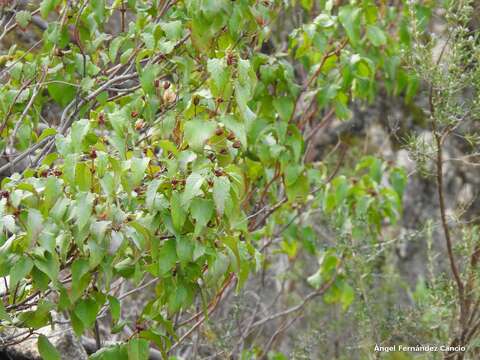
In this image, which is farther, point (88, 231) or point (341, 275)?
point (341, 275)

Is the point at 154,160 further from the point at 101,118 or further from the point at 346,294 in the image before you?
the point at 346,294

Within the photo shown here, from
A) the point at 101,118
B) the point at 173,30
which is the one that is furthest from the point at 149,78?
the point at 101,118

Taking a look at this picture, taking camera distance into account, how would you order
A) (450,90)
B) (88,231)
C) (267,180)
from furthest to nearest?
(267,180) < (450,90) < (88,231)

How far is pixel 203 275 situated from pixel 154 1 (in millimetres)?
1215

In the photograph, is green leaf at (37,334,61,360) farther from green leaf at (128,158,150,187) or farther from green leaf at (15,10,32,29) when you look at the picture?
green leaf at (15,10,32,29)

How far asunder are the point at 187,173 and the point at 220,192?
0.19 metres

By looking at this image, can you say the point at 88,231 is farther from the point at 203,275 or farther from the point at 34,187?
the point at 203,275

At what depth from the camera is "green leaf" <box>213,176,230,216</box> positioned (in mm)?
2045

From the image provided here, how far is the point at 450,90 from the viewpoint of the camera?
117 inches

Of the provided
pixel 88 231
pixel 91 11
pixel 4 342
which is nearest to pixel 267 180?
pixel 91 11

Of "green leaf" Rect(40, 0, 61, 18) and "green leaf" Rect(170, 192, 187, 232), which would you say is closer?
"green leaf" Rect(170, 192, 187, 232)

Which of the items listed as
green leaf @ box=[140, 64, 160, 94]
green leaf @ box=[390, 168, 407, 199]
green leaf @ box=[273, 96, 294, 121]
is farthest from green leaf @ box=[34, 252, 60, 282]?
green leaf @ box=[390, 168, 407, 199]

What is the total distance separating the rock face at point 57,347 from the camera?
3133 millimetres

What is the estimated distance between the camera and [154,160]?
7.98 ft
